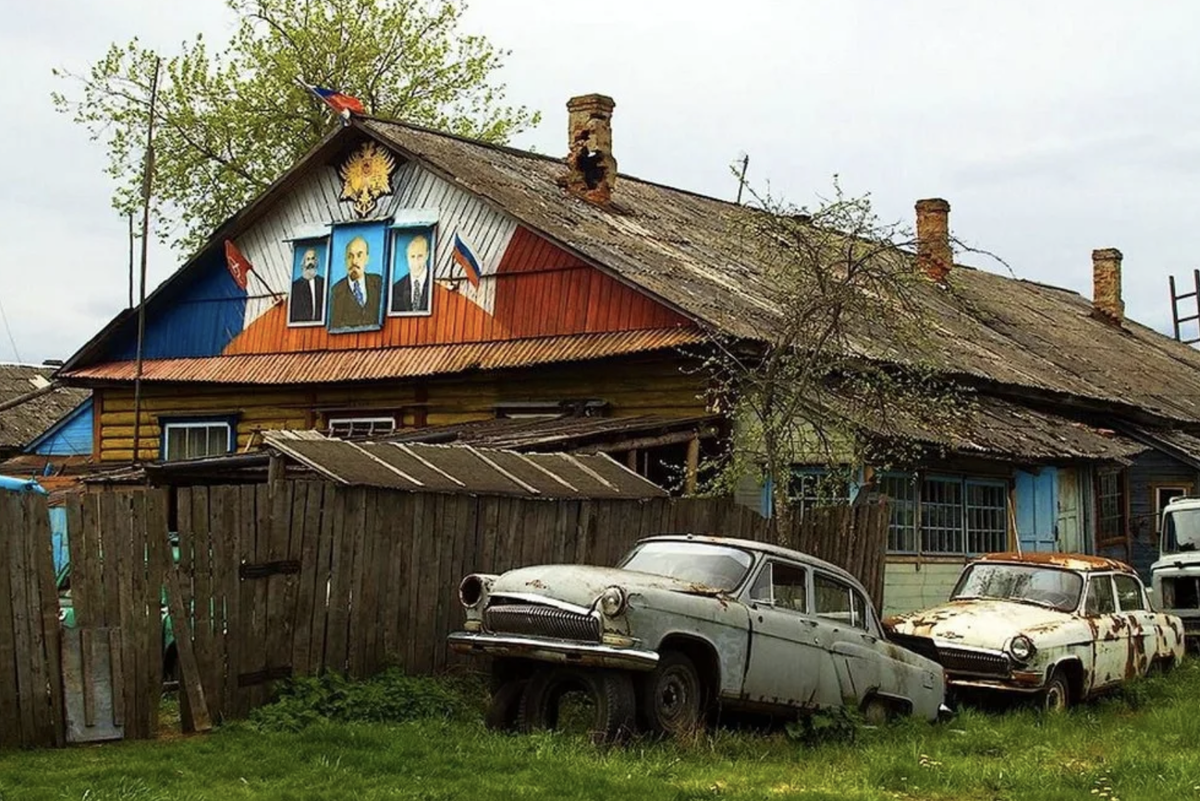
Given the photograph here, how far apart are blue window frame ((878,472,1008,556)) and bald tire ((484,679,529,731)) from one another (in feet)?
27.5

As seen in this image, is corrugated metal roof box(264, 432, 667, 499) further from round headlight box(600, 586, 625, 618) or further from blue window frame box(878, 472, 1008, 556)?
blue window frame box(878, 472, 1008, 556)

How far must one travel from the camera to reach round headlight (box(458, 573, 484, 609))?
10648mm

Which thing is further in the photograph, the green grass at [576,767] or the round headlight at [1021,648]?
the round headlight at [1021,648]

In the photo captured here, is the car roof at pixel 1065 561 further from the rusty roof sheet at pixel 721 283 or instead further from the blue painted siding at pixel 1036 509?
the blue painted siding at pixel 1036 509

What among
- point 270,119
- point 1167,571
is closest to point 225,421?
point 1167,571

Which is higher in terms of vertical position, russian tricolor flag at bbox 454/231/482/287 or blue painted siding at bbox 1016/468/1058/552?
russian tricolor flag at bbox 454/231/482/287

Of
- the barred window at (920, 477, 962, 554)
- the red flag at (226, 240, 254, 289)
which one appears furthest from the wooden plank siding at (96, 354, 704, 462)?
the barred window at (920, 477, 962, 554)

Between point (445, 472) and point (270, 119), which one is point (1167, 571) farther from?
point (270, 119)

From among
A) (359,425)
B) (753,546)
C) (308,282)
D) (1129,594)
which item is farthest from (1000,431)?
(308,282)

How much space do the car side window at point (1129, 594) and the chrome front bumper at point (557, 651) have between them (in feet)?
21.6

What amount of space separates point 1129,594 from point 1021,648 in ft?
8.61

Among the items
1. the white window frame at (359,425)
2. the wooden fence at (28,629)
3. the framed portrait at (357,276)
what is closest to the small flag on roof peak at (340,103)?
the framed portrait at (357,276)

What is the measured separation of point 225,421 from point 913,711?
13.7 m

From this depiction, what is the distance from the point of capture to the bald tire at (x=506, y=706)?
10.2m
